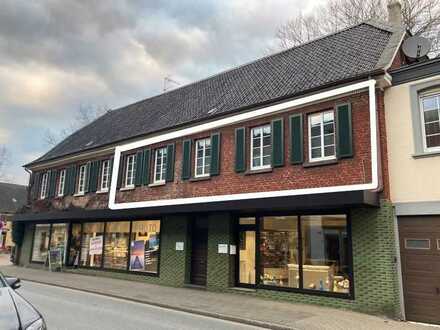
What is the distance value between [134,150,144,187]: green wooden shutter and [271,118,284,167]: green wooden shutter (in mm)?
7150

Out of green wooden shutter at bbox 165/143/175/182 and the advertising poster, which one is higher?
green wooden shutter at bbox 165/143/175/182

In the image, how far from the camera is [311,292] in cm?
1191

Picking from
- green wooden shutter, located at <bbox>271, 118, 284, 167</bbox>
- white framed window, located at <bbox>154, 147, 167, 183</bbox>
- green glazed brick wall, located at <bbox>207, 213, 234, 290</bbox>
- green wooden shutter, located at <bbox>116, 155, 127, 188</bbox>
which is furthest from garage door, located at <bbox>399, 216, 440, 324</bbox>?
green wooden shutter, located at <bbox>116, 155, 127, 188</bbox>

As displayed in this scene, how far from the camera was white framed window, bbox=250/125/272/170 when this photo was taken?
13578 mm

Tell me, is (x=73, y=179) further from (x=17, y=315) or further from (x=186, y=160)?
(x=17, y=315)

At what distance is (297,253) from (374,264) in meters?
2.58

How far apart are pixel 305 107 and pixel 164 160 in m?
7.16

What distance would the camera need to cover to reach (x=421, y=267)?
1022 cm

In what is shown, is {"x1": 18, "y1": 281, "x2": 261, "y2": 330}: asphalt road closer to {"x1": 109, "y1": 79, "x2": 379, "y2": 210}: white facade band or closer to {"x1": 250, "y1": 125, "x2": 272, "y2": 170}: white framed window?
{"x1": 109, "y1": 79, "x2": 379, "y2": 210}: white facade band

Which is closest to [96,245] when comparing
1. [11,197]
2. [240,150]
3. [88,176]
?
[88,176]

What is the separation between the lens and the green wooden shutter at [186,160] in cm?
1588

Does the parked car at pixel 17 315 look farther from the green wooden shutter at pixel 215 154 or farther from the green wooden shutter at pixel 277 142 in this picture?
the green wooden shutter at pixel 215 154

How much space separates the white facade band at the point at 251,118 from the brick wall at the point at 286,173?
0.17 meters

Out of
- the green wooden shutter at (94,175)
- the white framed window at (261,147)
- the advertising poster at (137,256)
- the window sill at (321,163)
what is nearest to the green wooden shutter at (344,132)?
the window sill at (321,163)
